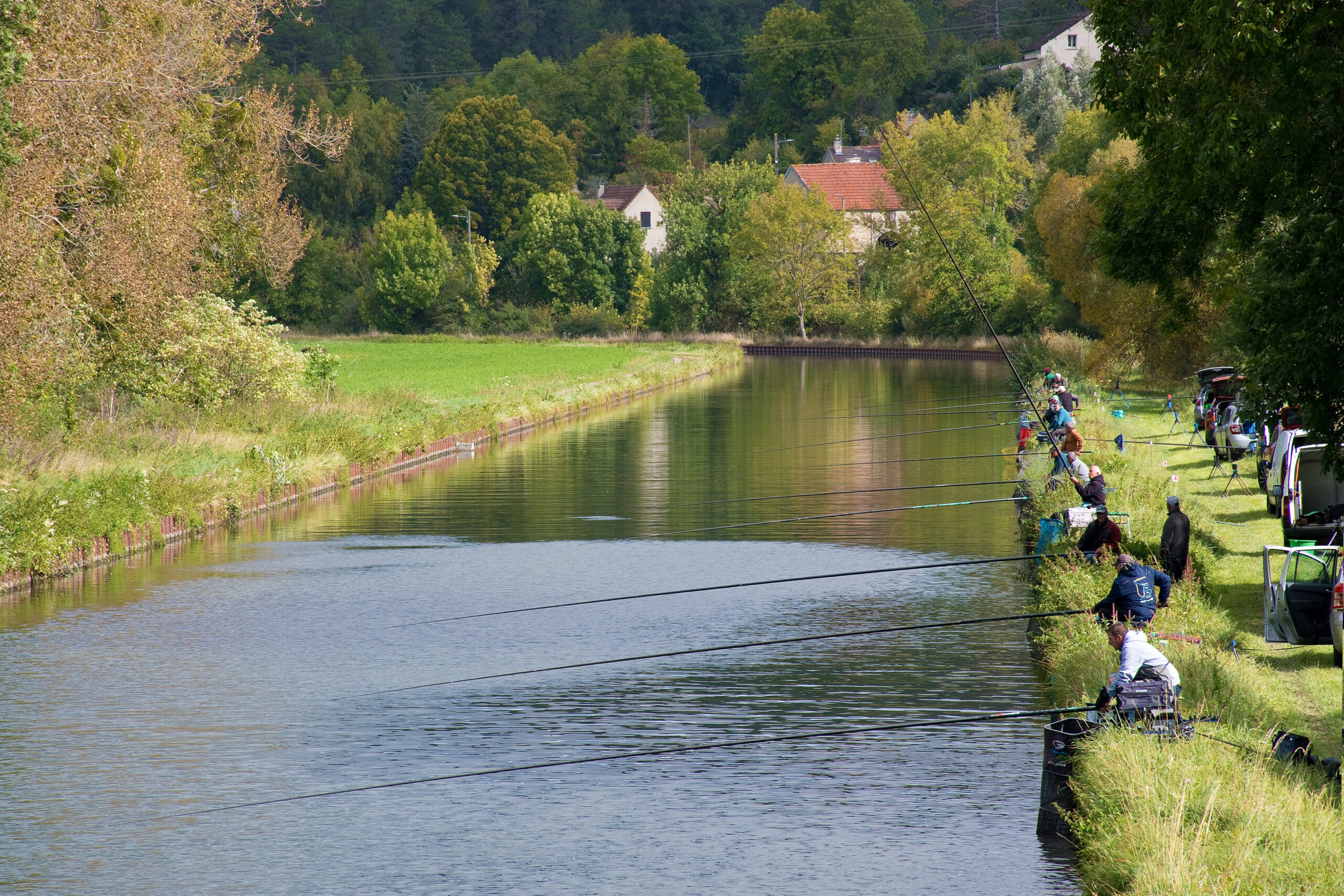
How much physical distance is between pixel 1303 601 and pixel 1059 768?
4.98 metres

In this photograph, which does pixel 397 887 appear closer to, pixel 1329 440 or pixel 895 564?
pixel 1329 440

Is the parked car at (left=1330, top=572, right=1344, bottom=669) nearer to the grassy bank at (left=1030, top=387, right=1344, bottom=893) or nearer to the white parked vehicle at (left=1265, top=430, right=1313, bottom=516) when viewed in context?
the grassy bank at (left=1030, top=387, right=1344, bottom=893)

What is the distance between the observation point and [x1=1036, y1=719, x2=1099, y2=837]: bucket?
10.8 m

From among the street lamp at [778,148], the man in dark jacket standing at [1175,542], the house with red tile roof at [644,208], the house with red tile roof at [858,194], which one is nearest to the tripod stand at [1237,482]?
the man in dark jacket standing at [1175,542]

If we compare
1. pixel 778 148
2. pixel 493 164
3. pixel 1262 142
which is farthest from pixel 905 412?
pixel 778 148

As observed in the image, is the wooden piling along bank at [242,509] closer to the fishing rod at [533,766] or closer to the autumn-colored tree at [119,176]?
the autumn-colored tree at [119,176]

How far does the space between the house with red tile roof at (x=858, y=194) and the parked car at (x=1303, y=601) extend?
91091 mm

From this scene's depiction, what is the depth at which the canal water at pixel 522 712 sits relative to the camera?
35.7 ft

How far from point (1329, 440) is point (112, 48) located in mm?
18578

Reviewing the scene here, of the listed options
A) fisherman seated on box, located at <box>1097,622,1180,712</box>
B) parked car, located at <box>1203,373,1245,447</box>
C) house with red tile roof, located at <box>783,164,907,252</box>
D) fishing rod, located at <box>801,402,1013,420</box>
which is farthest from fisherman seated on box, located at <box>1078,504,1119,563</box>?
house with red tile roof, located at <box>783,164,907,252</box>

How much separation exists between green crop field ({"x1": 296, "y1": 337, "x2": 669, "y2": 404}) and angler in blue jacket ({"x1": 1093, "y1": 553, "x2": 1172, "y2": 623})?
3537 centimetres

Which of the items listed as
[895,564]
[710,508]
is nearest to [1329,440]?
[895,564]

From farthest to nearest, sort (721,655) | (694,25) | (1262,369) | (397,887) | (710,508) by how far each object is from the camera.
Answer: (694,25) < (710,508) < (721,655) < (1262,369) < (397,887)

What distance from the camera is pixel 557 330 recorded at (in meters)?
106
